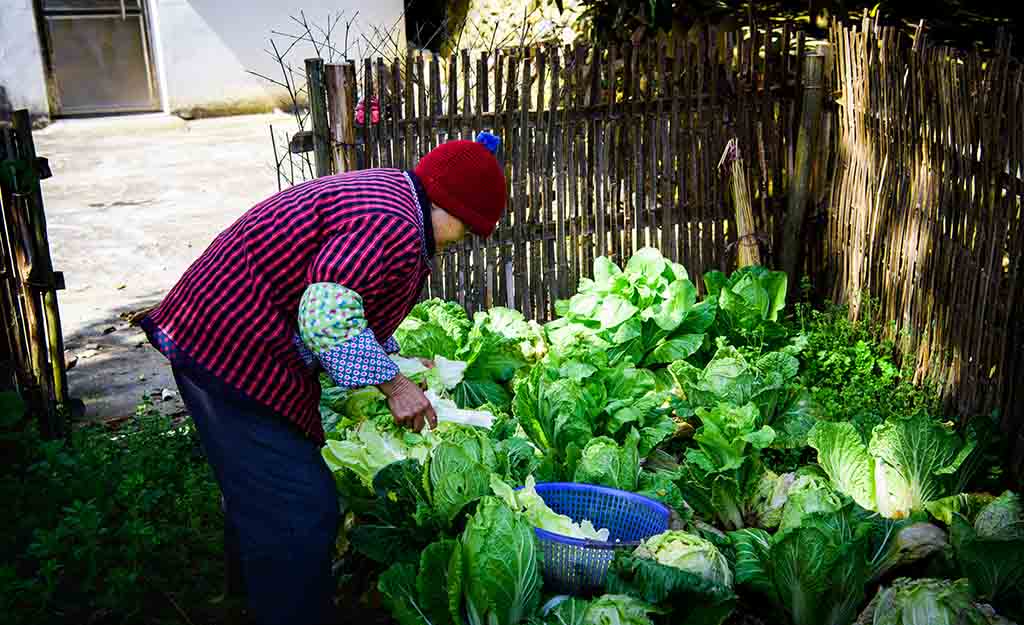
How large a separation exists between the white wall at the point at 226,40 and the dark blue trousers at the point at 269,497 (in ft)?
36.8

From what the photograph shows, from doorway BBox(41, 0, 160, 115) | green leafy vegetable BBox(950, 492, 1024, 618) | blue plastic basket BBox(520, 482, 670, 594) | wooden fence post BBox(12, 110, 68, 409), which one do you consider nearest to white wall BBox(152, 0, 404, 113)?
doorway BBox(41, 0, 160, 115)

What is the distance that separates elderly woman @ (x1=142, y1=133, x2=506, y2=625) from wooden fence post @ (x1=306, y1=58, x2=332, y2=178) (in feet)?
6.43

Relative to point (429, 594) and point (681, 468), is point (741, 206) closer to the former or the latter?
point (681, 468)

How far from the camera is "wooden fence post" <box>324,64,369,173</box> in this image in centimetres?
463

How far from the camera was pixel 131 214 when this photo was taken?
900cm

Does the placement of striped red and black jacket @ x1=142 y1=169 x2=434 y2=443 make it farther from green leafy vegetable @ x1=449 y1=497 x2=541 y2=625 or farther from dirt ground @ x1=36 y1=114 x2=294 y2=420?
dirt ground @ x1=36 y1=114 x2=294 y2=420

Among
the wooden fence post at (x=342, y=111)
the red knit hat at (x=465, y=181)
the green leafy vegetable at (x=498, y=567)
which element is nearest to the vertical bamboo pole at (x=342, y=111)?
the wooden fence post at (x=342, y=111)

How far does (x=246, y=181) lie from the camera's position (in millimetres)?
10234

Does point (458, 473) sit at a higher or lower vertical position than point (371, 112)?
lower

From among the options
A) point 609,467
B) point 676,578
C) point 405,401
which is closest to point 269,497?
point 405,401

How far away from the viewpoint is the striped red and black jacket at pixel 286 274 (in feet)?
8.66

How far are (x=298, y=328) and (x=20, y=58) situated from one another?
39.2 ft

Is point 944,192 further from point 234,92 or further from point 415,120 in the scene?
point 234,92

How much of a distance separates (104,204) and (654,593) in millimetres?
8152
